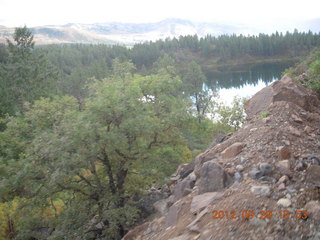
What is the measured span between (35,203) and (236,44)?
136872mm

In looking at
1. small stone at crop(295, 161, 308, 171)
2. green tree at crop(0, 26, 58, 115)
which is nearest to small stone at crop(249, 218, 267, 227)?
small stone at crop(295, 161, 308, 171)

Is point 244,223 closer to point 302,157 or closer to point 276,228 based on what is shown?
point 276,228

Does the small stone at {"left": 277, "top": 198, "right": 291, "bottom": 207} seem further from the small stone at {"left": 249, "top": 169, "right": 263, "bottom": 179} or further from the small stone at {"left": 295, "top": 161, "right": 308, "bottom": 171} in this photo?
the small stone at {"left": 295, "top": 161, "right": 308, "bottom": 171}

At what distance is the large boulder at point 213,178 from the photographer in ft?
27.5

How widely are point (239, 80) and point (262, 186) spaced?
90106mm

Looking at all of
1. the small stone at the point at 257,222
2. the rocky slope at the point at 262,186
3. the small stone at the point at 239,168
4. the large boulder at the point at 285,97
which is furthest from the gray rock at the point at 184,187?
the large boulder at the point at 285,97

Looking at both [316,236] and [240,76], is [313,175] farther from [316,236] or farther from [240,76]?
[240,76]

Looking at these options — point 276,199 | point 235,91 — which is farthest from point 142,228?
point 235,91

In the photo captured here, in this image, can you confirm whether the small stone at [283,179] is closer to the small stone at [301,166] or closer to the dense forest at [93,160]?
the small stone at [301,166]

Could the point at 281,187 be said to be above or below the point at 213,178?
above

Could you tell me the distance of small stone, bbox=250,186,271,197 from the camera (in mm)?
6828

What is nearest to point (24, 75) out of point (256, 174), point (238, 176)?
point (238, 176)

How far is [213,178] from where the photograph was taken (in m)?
8.65
